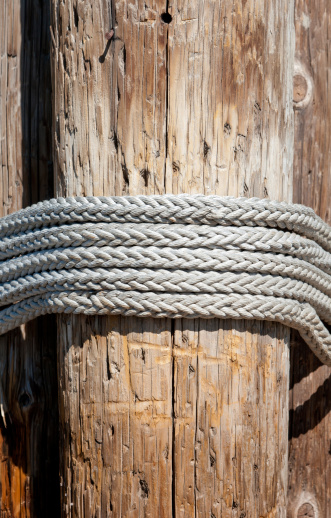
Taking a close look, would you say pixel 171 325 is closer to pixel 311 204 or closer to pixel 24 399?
pixel 24 399

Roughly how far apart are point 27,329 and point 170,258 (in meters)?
0.59

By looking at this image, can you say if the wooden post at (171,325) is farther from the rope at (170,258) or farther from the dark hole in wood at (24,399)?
the dark hole in wood at (24,399)

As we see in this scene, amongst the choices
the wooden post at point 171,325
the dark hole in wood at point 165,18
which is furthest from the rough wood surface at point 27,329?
the dark hole in wood at point 165,18

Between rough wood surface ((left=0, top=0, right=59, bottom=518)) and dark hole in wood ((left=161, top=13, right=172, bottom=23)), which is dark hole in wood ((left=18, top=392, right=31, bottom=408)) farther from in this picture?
dark hole in wood ((left=161, top=13, right=172, bottom=23))

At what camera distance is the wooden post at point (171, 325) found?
107 centimetres

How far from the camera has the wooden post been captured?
3.52 ft

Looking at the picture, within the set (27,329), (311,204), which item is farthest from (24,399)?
(311,204)

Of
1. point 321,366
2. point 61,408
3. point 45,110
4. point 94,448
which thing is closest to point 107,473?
point 94,448

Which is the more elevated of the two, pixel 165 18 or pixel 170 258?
pixel 165 18

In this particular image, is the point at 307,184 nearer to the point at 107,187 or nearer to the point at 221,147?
the point at 221,147

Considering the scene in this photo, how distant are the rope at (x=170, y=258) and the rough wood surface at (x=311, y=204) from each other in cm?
45

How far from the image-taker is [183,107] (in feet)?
3.52

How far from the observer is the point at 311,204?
5.10 feet

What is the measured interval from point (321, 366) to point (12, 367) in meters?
0.93
